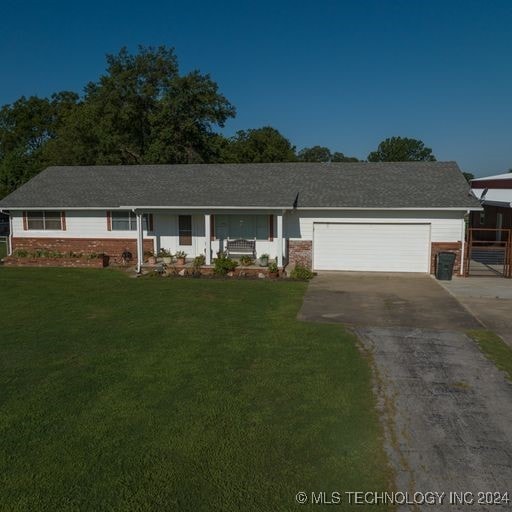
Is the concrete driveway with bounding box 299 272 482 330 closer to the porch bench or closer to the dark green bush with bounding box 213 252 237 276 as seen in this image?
the dark green bush with bounding box 213 252 237 276

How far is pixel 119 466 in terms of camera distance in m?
5.51

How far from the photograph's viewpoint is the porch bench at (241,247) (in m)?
20.8

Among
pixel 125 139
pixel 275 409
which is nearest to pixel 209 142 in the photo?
pixel 125 139

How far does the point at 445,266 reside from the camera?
17.9 meters

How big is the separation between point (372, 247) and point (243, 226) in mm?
5296

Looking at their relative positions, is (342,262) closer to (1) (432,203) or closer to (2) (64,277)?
(1) (432,203)

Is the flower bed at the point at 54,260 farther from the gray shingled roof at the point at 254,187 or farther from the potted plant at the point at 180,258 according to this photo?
the potted plant at the point at 180,258

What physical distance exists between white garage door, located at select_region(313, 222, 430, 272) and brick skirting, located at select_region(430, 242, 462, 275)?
0.69 feet

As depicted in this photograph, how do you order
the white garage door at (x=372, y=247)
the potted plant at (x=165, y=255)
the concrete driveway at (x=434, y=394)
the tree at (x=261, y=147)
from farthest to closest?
the tree at (x=261, y=147)
the potted plant at (x=165, y=255)
the white garage door at (x=372, y=247)
the concrete driveway at (x=434, y=394)

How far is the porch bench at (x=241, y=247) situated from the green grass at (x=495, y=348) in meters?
11.0

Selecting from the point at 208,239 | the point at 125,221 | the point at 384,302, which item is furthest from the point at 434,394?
the point at 125,221

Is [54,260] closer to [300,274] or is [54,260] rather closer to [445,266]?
[300,274]

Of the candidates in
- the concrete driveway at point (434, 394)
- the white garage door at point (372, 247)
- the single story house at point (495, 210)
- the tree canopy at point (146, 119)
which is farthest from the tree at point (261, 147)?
the concrete driveway at point (434, 394)

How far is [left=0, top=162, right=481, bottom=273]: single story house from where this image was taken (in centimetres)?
1931
